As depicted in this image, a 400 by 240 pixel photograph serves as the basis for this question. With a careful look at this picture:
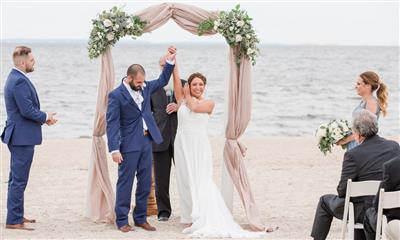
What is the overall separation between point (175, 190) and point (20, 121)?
3463mm

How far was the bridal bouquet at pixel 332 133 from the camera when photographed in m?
9.09

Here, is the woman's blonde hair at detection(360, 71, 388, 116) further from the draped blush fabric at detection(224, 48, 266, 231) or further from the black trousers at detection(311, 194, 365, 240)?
the black trousers at detection(311, 194, 365, 240)

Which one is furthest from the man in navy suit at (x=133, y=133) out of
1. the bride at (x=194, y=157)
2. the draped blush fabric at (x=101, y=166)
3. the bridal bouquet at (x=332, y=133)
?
the bridal bouquet at (x=332, y=133)

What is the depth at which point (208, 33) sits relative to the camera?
9.68m

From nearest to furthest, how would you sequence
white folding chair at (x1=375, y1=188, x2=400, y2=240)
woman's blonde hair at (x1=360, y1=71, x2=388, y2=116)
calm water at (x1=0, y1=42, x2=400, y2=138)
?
white folding chair at (x1=375, y1=188, x2=400, y2=240)
woman's blonde hair at (x1=360, y1=71, x2=388, y2=116)
calm water at (x1=0, y1=42, x2=400, y2=138)

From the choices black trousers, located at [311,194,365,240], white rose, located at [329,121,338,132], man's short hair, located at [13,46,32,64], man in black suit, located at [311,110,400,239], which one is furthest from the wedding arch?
man in black suit, located at [311,110,400,239]

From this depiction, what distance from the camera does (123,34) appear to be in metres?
9.70

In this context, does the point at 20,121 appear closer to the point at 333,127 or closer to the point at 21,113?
the point at 21,113

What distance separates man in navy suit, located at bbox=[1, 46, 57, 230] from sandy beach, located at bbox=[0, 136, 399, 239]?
0.46 metres

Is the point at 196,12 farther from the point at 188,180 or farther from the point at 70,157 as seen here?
the point at 70,157

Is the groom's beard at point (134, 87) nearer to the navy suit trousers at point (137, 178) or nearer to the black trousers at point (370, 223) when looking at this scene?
the navy suit trousers at point (137, 178)

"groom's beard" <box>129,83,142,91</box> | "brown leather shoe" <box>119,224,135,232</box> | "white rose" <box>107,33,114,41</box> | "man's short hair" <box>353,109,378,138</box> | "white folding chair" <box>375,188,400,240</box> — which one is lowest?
"brown leather shoe" <box>119,224,135,232</box>

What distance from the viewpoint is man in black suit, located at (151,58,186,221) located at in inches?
385

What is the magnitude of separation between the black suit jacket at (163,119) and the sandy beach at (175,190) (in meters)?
0.86
